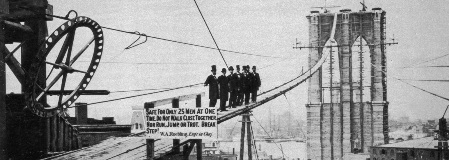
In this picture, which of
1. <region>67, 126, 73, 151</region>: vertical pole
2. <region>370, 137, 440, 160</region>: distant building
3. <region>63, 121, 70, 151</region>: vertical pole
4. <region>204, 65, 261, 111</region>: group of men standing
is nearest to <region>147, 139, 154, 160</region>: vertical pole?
<region>63, 121, 70, 151</region>: vertical pole

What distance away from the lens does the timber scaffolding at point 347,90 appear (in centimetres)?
4434

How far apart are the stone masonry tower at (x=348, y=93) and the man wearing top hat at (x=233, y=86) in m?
30.5

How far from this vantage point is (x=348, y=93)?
150 feet

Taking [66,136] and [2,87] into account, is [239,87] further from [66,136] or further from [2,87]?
[2,87]

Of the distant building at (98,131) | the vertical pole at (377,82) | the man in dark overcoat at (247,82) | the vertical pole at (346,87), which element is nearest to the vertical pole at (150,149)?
the man in dark overcoat at (247,82)

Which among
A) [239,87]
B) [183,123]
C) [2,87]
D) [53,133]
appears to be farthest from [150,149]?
[239,87]

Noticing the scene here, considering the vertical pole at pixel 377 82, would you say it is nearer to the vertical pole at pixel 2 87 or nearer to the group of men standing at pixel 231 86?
the group of men standing at pixel 231 86

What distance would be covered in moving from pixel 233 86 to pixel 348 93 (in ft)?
107

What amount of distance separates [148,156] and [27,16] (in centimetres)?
334

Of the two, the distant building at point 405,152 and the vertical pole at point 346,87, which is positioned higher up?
the vertical pole at point 346,87

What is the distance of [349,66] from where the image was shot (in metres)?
45.1

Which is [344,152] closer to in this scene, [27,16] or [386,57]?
[386,57]

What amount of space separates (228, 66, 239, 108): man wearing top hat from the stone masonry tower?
30521 mm

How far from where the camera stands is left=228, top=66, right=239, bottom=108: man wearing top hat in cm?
1495
